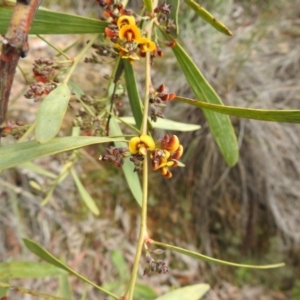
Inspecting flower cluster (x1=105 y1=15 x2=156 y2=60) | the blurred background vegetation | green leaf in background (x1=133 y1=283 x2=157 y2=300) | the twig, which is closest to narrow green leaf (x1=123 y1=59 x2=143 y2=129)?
flower cluster (x1=105 y1=15 x2=156 y2=60)

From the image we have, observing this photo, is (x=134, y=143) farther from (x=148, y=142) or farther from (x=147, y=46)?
(x=147, y=46)

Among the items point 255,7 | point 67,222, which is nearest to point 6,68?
point 67,222

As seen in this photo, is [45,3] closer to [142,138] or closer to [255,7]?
[255,7]

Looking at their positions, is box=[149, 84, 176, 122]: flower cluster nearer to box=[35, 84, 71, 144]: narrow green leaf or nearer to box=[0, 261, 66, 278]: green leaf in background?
box=[35, 84, 71, 144]: narrow green leaf

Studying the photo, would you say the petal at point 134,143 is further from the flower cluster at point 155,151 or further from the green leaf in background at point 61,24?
the green leaf in background at point 61,24

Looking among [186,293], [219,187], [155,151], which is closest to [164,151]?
[155,151]

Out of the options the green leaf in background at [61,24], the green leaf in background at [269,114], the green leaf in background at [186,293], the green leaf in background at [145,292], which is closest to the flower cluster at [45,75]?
the green leaf in background at [61,24]
